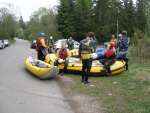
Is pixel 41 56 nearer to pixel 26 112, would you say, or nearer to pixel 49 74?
pixel 49 74

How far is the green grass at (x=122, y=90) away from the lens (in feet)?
20.9

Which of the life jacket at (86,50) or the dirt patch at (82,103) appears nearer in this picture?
the dirt patch at (82,103)

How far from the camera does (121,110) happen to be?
609cm

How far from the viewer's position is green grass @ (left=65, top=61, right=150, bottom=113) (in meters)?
6.38

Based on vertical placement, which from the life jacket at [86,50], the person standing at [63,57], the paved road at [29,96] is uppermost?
the life jacket at [86,50]

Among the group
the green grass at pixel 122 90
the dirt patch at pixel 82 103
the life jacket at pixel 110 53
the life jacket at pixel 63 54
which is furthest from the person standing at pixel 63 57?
the dirt patch at pixel 82 103

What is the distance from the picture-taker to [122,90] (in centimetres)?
804

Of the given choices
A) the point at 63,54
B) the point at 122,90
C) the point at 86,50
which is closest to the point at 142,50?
the point at 63,54

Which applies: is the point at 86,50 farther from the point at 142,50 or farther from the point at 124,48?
the point at 142,50

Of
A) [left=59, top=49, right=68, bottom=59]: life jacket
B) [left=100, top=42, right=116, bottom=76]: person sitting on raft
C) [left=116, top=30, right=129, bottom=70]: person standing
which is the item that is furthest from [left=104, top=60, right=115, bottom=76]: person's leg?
[left=59, top=49, right=68, bottom=59]: life jacket

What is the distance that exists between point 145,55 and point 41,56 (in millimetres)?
6349

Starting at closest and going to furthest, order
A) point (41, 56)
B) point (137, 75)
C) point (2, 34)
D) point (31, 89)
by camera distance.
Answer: point (31, 89)
point (137, 75)
point (41, 56)
point (2, 34)

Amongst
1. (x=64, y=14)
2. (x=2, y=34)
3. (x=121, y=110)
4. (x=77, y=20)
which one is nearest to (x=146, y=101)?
(x=121, y=110)

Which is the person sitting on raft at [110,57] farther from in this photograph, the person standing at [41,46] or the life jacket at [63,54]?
the person standing at [41,46]
